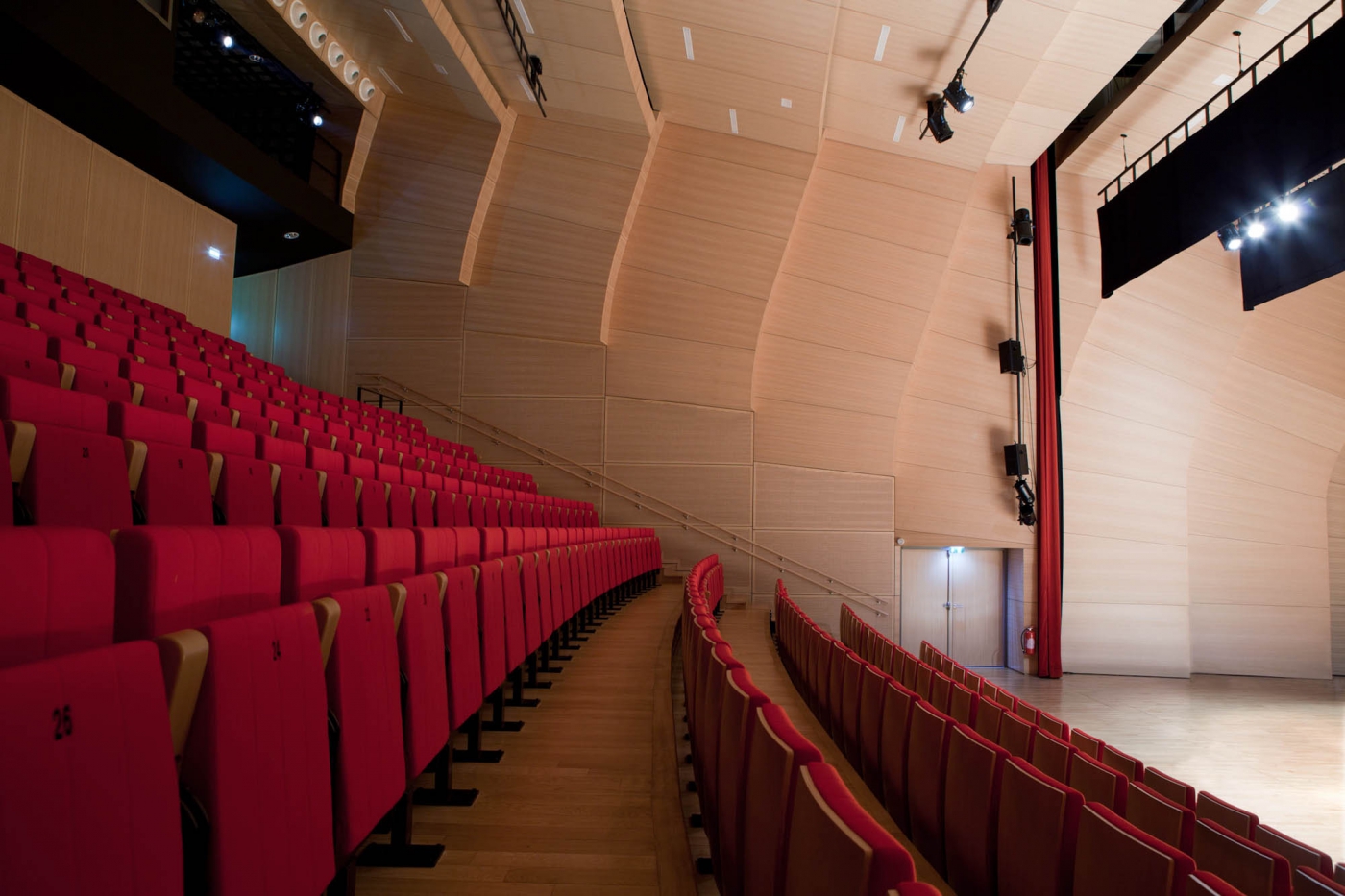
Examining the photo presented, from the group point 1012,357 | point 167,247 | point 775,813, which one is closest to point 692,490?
point 1012,357

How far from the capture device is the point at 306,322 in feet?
9.80

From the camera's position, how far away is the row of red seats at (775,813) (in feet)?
0.79

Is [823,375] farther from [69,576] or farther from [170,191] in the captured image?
[69,576]

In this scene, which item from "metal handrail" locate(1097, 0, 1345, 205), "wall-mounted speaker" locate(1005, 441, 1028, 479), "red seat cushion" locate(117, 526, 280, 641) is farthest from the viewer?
"wall-mounted speaker" locate(1005, 441, 1028, 479)

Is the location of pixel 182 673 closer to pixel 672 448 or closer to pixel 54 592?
pixel 54 592

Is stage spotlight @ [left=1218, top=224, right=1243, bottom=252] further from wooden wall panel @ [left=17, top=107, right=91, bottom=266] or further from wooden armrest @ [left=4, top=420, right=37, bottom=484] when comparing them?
wooden wall panel @ [left=17, top=107, right=91, bottom=266]

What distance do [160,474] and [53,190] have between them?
1.84 meters

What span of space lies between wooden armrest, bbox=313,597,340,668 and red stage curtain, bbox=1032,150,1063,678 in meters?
3.15

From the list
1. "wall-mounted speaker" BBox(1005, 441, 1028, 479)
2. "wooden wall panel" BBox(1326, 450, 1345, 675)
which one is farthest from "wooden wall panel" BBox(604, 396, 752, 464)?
"wooden wall panel" BBox(1326, 450, 1345, 675)

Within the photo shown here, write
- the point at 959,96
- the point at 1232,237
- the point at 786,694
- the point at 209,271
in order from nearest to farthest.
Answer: the point at 786,694
the point at 959,96
the point at 209,271
the point at 1232,237

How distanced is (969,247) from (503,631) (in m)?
2.83

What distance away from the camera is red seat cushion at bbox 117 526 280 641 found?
1.17 ft

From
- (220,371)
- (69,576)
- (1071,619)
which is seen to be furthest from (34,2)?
(1071,619)

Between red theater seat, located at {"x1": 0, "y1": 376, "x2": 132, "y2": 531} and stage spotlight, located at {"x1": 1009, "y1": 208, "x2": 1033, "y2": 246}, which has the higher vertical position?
stage spotlight, located at {"x1": 1009, "y1": 208, "x2": 1033, "y2": 246}
